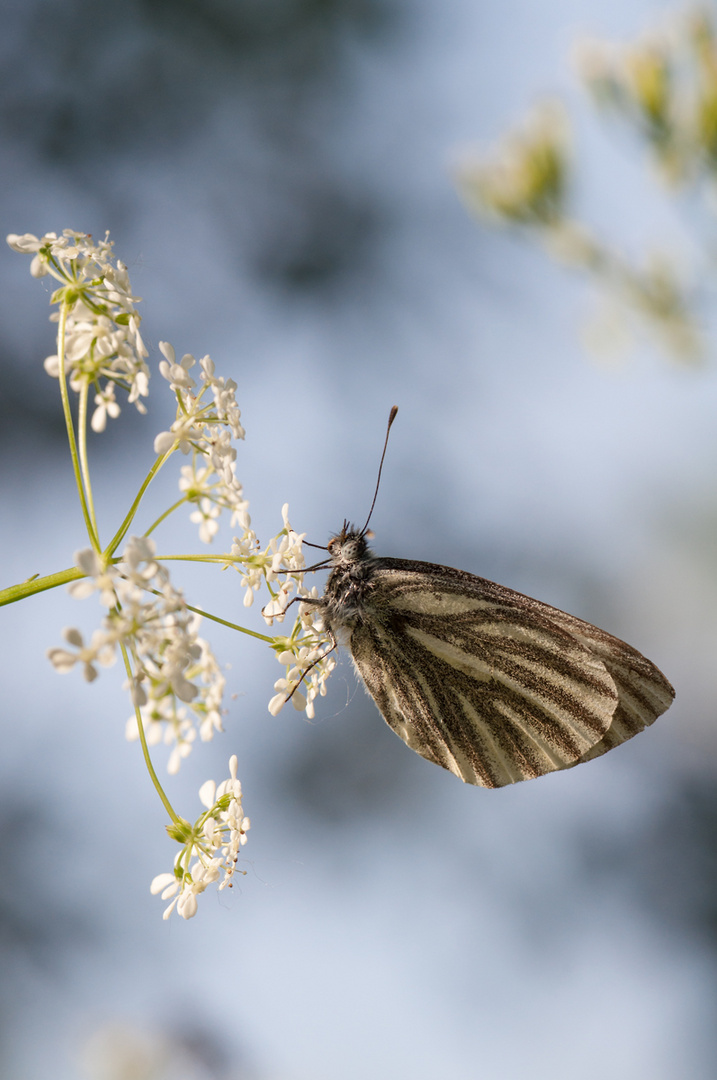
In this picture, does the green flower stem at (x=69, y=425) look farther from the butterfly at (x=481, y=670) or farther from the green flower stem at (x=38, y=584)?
the butterfly at (x=481, y=670)

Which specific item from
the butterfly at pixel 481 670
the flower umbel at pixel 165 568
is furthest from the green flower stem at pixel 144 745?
the butterfly at pixel 481 670

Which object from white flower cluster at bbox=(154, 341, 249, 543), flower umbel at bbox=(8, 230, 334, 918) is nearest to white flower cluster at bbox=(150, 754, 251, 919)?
flower umbel at bbox=(8, 230, 334, 918)

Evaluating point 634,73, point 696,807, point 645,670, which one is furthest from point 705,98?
point 696,807

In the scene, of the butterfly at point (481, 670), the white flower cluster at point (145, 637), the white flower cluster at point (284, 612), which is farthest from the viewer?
the butterfly at point (481, 670)

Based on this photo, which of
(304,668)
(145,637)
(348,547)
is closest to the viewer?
(145,637)

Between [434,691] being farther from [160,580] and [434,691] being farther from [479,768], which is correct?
[160,580]

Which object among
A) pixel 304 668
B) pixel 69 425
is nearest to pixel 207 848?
pixel 304 668

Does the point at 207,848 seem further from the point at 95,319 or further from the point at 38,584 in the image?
the point at 95,319
